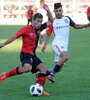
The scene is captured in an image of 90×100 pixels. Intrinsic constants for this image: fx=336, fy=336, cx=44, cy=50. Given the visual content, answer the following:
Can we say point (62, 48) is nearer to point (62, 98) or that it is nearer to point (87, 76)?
point (87, 76)

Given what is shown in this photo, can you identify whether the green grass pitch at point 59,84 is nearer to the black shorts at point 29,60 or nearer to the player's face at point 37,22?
the black shorts at point 29,60

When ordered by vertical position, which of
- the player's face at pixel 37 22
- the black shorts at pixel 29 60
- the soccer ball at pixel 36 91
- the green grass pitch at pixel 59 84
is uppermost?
the player's face at pixel 37 22

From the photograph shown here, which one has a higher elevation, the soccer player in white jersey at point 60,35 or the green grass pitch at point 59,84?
the soccer player in white jersey at point 60,35

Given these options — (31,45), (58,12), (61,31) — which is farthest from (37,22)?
(61,31)

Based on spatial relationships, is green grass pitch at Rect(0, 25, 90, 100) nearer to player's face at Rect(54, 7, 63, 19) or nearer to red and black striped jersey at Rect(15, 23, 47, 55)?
red and black striped jersey at Rect(15, 23, 47, 55)

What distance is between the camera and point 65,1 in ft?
173

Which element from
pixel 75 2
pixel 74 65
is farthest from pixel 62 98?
pixel 75 2

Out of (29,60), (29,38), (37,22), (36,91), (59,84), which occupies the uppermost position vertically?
(37,22)

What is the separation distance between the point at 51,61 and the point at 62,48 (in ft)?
11.3

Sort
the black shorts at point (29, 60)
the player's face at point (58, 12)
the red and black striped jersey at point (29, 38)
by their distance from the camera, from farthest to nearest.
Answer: the player's face at point (58, 12)
the red and black striped jersey at point (29, 38)
the black shorts at point (29, 60)

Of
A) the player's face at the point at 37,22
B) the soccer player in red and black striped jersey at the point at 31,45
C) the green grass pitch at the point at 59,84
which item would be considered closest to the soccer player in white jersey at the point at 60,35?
the green grass pitch at the point at 59,84

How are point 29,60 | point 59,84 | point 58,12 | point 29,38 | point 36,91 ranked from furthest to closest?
point 58,12 < point 59,84 < point 29,38 < point 29,60 < point 36,91

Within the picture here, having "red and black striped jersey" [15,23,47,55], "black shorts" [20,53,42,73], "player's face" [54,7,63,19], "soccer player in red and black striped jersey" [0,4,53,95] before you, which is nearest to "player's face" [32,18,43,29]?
"soccer player in red and black striped jersey" [0,4,53,95]

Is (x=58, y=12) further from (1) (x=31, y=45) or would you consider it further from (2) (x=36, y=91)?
(2) (x=36, y=91)
